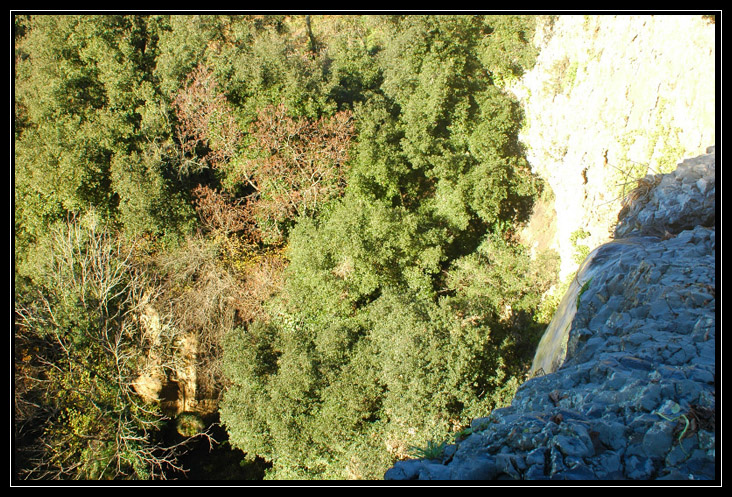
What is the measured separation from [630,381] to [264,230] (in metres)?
13.2

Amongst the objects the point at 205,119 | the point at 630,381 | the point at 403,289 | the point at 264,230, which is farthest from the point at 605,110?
the point at 205,119

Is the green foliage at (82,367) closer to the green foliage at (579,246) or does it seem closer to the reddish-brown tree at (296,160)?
the reddish-brown tree at (296,160)

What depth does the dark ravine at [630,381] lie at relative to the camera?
3789 mm

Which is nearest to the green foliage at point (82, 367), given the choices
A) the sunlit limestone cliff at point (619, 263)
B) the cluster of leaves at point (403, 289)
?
the cluster of leaves at point (403, 289)

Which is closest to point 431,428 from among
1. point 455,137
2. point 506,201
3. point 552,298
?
point 552,298

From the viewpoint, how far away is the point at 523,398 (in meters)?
5.34

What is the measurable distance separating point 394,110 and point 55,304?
1203 cm

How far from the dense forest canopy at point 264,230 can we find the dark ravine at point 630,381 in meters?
4.99

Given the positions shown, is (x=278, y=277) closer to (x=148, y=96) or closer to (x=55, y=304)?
(x=55, y=304)

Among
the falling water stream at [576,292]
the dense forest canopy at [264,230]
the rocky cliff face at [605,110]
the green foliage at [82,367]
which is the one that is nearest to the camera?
the falling water stream at [576,292]

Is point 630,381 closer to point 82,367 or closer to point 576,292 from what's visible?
point 576,292
